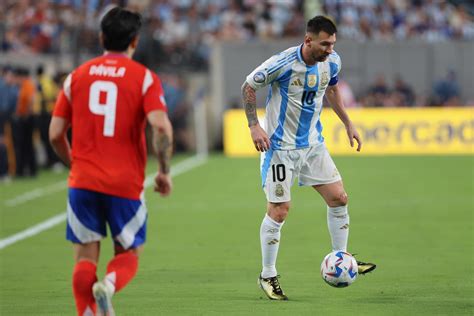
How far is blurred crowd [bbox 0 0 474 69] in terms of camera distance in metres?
32.1

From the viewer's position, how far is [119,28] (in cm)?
692

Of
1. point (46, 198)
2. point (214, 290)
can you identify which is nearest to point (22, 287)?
point (214, 290)

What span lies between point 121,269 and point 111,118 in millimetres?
915

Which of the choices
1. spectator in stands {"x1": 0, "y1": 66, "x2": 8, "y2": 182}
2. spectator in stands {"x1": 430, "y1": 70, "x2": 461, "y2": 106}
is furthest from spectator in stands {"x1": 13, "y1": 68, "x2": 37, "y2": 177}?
spectator in stands {"x1": 430, "y1": 70, "x2": 461, "y2": 106}

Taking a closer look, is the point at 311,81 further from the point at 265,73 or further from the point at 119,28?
the point at 119,28

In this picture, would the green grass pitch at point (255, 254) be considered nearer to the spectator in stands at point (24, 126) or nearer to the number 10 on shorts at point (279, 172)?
the number 10 on shorts at point (279, 172)

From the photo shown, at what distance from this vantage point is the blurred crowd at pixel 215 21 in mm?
32125

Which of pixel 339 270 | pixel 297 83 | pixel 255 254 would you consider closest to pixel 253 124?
pixel 297 83

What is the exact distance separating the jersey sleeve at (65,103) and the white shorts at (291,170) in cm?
269

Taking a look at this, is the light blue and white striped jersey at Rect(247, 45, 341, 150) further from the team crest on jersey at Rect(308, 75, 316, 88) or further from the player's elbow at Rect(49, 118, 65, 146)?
the player's elbow at Rect(49, 118, 65, 146)

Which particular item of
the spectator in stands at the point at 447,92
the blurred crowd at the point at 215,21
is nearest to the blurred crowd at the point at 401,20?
the blurred crowd at the point at 215,21

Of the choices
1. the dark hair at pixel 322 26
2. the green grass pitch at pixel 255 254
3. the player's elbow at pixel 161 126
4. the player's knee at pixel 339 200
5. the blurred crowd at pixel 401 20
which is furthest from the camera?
the blurred crowd at pixel 401 20

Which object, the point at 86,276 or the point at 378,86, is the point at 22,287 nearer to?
the point at 86,276

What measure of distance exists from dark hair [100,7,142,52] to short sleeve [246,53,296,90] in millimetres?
2404
